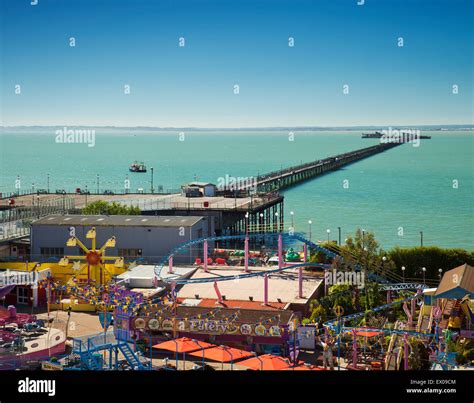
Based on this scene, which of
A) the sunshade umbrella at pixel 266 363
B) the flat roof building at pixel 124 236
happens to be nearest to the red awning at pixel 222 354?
the sunshade umbrella at pixel 266 363

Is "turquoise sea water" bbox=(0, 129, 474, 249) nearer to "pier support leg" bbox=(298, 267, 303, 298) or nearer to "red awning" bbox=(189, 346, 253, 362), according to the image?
"pier support leg" bbox=(298, 267, 303, 298)

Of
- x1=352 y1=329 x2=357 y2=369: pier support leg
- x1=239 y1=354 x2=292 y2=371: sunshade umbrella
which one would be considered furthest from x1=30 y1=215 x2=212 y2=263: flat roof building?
x1=239 y1=354 x2=292 y2=371: sunshade umbrella

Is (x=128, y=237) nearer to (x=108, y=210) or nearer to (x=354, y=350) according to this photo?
(x=108, y=210)

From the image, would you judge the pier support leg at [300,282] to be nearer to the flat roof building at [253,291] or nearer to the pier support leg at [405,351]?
the flat roof building at [253,291]

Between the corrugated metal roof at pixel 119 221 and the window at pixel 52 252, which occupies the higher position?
the corrugated metal roof at pixel 119 221

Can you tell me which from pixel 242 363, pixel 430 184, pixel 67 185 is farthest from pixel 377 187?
pixel 242 363

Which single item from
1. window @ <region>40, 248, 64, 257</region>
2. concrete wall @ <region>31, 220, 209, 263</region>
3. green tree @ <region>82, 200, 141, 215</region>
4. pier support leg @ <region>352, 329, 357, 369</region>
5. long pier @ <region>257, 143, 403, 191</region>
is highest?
long pier @ <region>257, 143, 403, 191</region>

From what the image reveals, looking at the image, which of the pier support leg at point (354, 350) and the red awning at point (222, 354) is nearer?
the red awning at point (222, 354)
